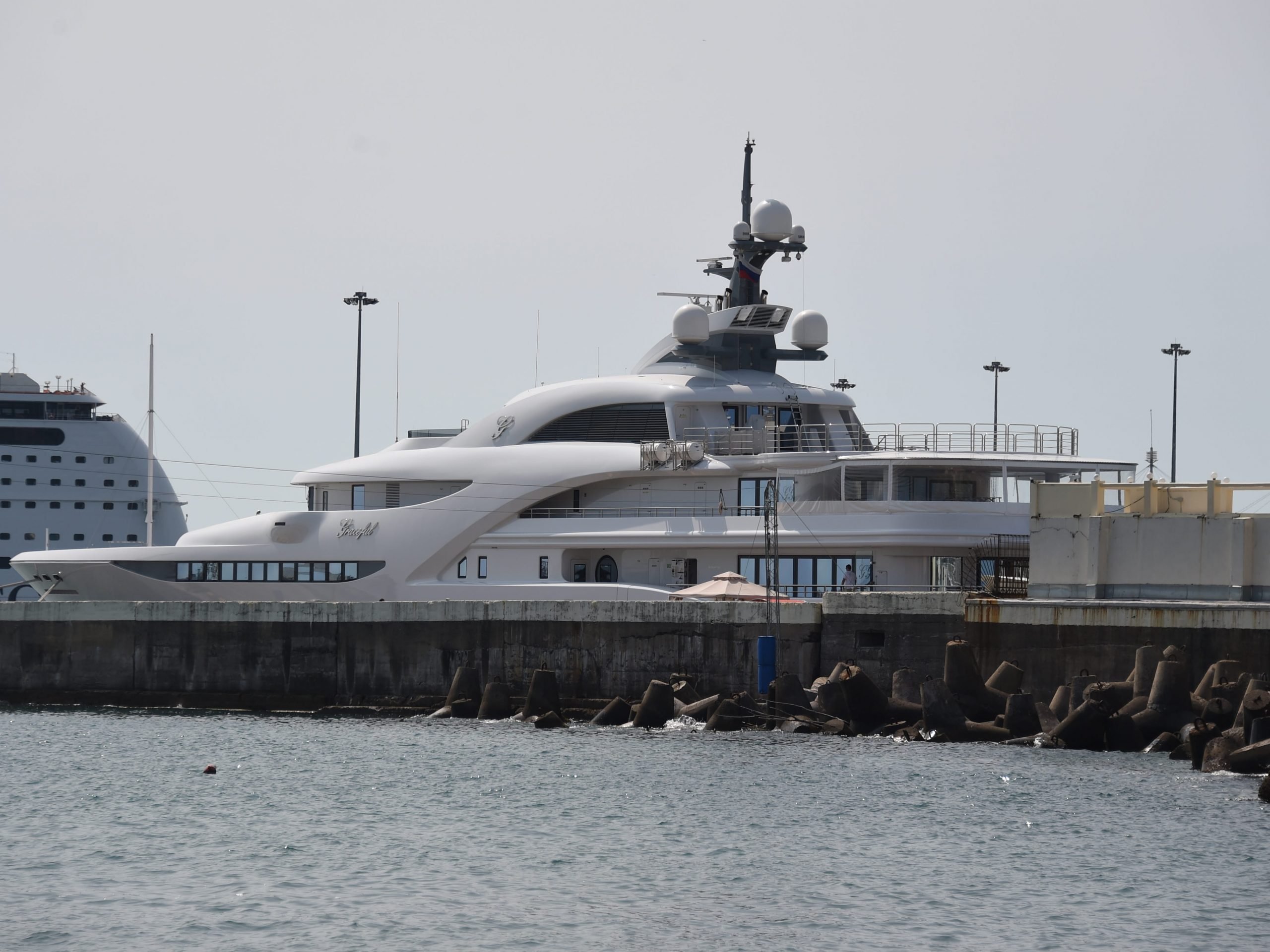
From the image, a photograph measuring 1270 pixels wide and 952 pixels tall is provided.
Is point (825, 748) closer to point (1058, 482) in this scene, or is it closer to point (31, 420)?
point (1058, 482)

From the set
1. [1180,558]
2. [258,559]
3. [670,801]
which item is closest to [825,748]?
[670,801]

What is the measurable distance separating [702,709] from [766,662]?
5.44ft

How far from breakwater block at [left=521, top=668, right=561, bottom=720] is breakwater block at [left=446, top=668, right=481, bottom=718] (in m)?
1.80

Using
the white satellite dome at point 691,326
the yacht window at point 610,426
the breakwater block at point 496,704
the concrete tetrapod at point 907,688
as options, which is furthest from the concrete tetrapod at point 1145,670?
the white satellite dome at point 691,326

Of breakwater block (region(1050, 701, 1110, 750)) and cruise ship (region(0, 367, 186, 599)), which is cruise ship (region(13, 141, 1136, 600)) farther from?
cruise ship (region(0, 367, 186, 599))

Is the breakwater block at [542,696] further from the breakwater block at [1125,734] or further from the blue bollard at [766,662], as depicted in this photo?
the breakwater block at [1125,734]

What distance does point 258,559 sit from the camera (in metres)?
46.6

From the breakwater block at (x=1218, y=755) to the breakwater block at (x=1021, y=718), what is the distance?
4.22m

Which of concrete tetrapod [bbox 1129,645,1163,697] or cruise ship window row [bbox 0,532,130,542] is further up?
cruise ship window row [bbox 0,532,130,542]

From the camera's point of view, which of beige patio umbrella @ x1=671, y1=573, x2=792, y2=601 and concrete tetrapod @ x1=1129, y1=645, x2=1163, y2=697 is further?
beige patio umbrella @ x1=671, y1=573, x2=792, y2=601

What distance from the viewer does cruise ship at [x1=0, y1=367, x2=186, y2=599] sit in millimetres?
78750

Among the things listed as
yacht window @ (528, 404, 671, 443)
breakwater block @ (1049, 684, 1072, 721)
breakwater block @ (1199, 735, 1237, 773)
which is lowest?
breakwater block @ (1199, 735, 1237, 773)

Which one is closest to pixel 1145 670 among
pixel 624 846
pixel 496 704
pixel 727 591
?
pixel 727 591

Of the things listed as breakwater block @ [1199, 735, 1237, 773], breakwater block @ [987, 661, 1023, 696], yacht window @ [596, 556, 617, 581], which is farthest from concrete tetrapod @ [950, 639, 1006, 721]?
yacht window @ [596, 556, 617, 581]
